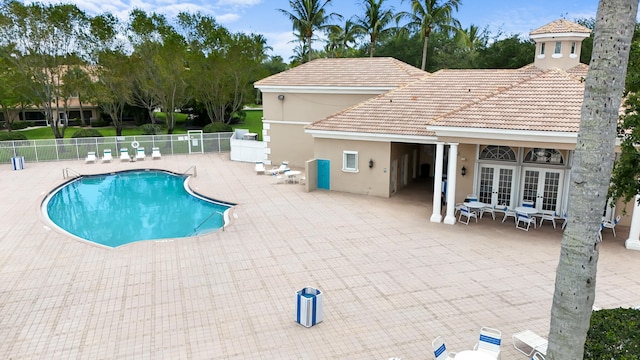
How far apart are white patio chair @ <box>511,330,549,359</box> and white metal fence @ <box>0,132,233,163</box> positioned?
30069 mm

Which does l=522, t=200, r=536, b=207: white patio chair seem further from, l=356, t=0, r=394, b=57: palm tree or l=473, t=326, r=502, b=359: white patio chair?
l=356, t=0, r=394, b=57: palm tree

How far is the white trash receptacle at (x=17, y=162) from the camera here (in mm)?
29027

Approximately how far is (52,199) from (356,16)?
110 ft

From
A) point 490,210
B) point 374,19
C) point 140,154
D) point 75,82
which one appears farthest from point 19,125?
point 490,210

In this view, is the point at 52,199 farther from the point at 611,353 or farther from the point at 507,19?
the point at 507,19

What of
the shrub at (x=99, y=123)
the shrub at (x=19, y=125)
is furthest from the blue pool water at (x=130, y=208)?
the shrub at (x=19, y=125)

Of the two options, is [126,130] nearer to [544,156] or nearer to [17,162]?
[17,162]

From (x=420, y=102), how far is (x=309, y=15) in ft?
80.7

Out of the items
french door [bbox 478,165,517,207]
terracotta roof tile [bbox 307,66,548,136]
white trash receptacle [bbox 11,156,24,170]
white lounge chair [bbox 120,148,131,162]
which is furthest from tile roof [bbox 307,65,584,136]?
white trash receptacle [bbox 11,156,24,170]

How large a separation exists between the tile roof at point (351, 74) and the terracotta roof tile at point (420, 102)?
218 cm

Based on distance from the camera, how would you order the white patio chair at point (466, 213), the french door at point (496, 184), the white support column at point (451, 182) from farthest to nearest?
the french door at point (496, 184) < the white patio chair at point (466, 213) < the white support column at point (451, 182)

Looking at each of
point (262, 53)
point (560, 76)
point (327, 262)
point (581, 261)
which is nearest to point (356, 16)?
point (262, 53)

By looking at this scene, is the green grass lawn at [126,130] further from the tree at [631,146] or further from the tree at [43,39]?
the tree at [631,146]

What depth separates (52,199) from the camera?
2327cm
